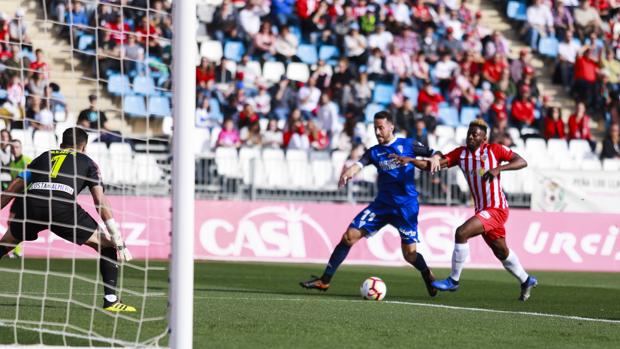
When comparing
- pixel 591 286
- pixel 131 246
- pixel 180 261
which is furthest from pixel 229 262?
pixel 180 261

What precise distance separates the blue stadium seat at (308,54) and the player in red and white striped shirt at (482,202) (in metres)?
12.3

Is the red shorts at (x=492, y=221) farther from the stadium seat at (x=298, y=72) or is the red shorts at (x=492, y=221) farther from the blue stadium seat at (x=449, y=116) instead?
the stadium seat at (x=298, y=72)

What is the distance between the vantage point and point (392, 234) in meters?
21.8

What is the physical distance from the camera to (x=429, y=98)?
2548cm

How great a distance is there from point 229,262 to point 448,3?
34.3 ft

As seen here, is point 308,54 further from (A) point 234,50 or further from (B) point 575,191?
(B) point 575,191

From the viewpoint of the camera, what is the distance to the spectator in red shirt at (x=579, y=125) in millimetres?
25984

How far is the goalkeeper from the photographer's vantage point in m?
10.5

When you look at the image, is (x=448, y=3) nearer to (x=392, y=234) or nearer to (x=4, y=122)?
(x=392, y=234)

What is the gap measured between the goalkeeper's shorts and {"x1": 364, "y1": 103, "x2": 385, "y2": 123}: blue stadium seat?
1457cm

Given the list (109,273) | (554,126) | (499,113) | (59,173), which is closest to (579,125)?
(554,126)

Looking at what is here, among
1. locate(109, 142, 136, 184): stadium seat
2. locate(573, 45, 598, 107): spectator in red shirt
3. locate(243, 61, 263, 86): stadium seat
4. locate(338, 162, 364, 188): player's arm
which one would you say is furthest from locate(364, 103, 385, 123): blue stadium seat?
locate(338, 162, 364, 188): player's arm

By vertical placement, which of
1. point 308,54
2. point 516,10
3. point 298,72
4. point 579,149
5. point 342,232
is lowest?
point 342,232

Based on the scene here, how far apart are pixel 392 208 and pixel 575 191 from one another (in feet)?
30.4
